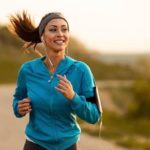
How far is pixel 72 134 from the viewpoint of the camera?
5.14 meters

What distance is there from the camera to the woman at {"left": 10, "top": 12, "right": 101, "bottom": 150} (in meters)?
5.05

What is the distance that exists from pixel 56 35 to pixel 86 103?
53 cm

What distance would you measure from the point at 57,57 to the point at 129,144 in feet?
25.6

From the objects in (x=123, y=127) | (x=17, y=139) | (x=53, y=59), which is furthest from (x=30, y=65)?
(x=123, y=127)

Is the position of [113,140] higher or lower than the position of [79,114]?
lower

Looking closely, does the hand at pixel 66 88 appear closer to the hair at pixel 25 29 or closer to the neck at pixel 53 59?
the neck at pixel 53 59

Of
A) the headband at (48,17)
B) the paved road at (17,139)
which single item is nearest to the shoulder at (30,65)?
the headband at (48,17)

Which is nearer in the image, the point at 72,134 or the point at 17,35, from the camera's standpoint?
the point at 72,134

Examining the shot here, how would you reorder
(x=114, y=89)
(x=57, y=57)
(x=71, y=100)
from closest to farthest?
(x=71, y=100)
(x=57, y=57)
(x=114, y=89)

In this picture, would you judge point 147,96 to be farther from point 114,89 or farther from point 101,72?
point 101,72

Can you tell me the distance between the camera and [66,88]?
4867mm

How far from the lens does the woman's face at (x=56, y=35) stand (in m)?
5.16

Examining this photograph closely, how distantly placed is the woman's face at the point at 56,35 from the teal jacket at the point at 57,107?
0.40ft

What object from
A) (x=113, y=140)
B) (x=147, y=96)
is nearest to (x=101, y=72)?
(x=147, y=96)
